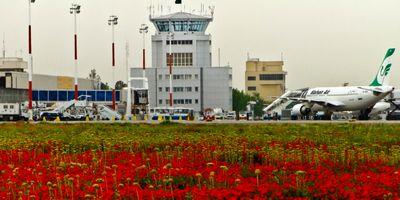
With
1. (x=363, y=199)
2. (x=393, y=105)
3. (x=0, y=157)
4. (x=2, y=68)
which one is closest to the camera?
(x=363, y=199)

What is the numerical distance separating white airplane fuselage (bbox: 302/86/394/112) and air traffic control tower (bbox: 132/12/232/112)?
79.2m

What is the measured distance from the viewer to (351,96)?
8519cm

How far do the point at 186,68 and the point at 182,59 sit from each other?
4.22 metres

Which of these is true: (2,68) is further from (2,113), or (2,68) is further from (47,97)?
(2,113)

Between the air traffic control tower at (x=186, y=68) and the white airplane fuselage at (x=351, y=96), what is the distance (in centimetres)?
7918

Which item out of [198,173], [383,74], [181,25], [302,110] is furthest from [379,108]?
[181,25]

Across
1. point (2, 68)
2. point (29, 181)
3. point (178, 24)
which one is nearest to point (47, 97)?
point (2, 68)

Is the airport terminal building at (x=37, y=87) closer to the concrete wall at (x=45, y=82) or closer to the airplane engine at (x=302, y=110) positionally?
the concrete wall at (x=45, y=82)

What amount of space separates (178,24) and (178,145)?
145m

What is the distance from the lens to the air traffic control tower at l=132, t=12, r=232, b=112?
168m

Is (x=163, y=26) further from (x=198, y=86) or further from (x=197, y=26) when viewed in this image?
(x=198, y=86)

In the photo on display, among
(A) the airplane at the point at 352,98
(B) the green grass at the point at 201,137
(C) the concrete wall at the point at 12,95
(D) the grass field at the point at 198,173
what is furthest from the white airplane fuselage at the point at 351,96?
(C) the concrete wall at the point at 12,95

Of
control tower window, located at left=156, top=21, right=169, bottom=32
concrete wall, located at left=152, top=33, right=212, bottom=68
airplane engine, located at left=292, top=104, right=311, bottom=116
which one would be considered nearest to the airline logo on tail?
airplane engine, located at left=292, top=104, right=311, bottom=116

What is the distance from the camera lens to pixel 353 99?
85000mm
